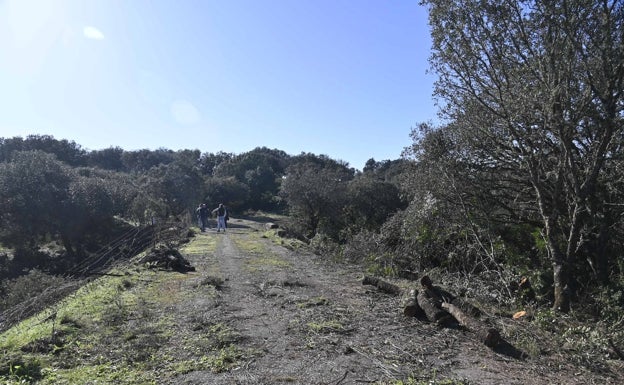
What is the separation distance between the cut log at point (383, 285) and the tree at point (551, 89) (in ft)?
9.41

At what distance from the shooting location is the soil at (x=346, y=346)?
4.49 m

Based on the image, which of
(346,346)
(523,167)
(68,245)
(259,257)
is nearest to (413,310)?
(346,346)

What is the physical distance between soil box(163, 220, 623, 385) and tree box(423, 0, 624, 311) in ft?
8.62

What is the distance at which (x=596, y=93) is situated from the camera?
6.36m

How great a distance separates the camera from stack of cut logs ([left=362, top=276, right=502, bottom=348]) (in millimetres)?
5582

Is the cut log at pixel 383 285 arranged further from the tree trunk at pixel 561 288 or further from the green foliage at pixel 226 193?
the green foliage at pixel 226 193

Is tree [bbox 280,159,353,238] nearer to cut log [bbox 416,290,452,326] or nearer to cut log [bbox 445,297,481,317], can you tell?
cut log [bbox 416,290,452,326]

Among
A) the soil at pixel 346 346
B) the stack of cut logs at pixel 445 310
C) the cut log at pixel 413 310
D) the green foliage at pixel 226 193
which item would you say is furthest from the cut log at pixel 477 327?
the green foliage at pixel 226 193

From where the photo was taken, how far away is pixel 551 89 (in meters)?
6.34

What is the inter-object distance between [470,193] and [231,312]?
6.18 m

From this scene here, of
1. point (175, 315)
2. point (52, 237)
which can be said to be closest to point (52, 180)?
point (52, 237)

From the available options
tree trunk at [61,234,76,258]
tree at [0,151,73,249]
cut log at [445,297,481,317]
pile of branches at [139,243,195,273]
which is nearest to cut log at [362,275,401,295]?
cut log at [445,297,481,317]

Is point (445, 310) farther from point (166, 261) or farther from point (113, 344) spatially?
point (166, 261)

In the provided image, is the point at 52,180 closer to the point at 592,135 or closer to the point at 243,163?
the point at 592,135
